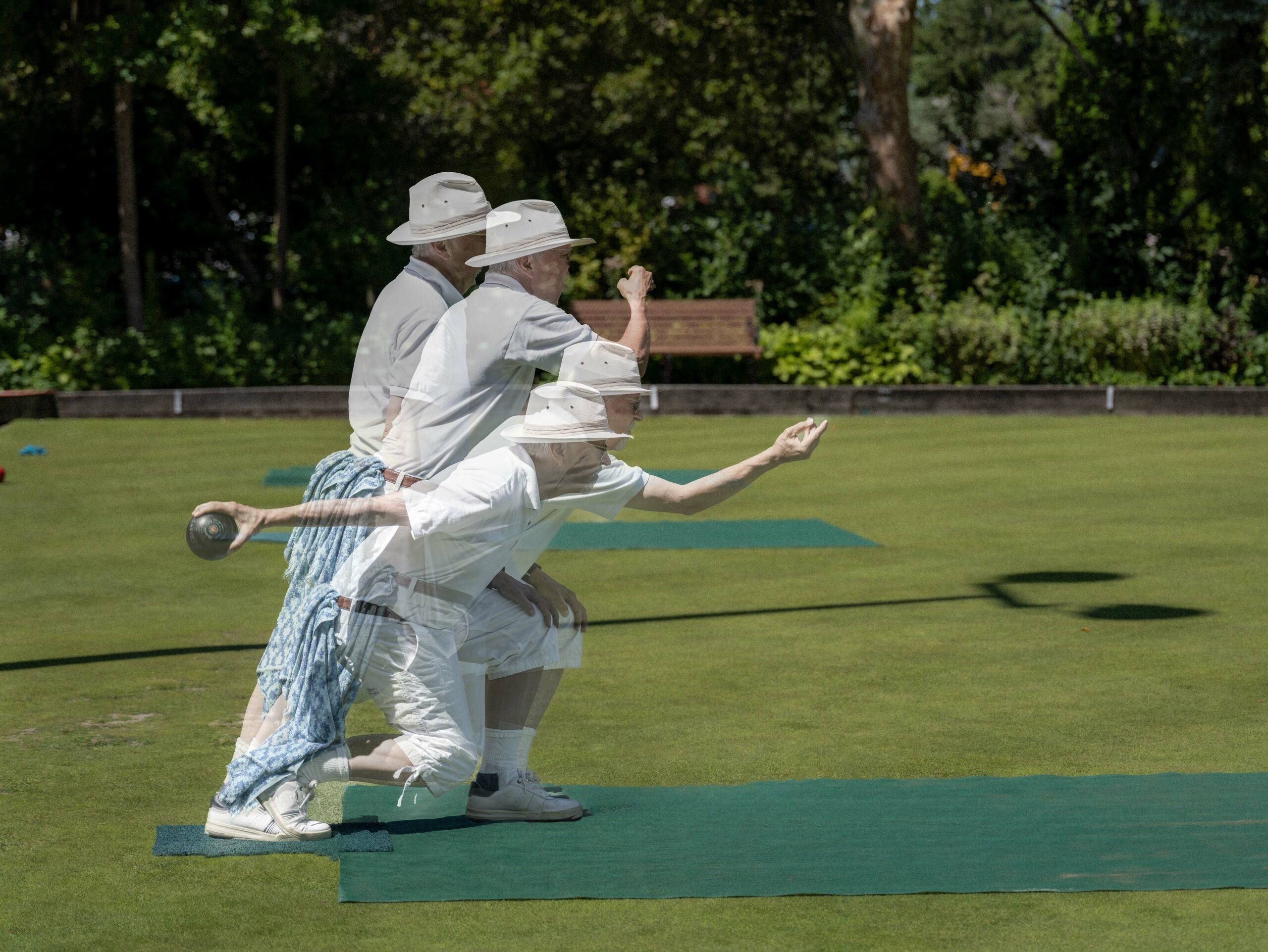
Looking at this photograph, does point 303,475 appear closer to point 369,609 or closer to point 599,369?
point 369,609

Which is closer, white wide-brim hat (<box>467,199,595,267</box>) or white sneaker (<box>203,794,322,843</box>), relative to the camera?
white sneaker (<box>203,794,322,843</box>)

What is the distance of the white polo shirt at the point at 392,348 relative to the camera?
17.2ft

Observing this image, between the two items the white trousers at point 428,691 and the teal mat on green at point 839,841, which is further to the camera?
the white trousers at point 428,691

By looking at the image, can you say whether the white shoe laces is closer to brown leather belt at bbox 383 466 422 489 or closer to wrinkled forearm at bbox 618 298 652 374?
brown leather belt at bbox 383 466 422 489

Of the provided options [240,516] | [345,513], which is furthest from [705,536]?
[240,516]

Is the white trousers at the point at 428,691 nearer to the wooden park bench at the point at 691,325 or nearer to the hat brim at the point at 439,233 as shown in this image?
the hat brim at the point at 439,233

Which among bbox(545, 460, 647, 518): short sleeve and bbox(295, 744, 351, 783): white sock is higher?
bbox(545, 460, 647, 518): short sleeve

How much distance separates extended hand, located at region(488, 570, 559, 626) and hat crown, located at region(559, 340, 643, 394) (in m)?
0.64

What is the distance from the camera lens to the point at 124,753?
603 centimetres

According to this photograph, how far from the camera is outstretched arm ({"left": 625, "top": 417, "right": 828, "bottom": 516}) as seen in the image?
4.89 meters

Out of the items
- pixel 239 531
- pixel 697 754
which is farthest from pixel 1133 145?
pixel 239 531

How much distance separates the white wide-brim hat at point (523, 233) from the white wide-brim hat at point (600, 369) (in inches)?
13.7

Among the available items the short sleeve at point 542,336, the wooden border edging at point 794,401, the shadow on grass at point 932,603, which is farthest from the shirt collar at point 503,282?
the wooden border edging at point 794,401

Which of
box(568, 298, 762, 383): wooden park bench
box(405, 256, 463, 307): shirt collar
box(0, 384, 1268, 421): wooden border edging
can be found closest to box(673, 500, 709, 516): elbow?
box(405, 256, 463, 307): shirt collar
